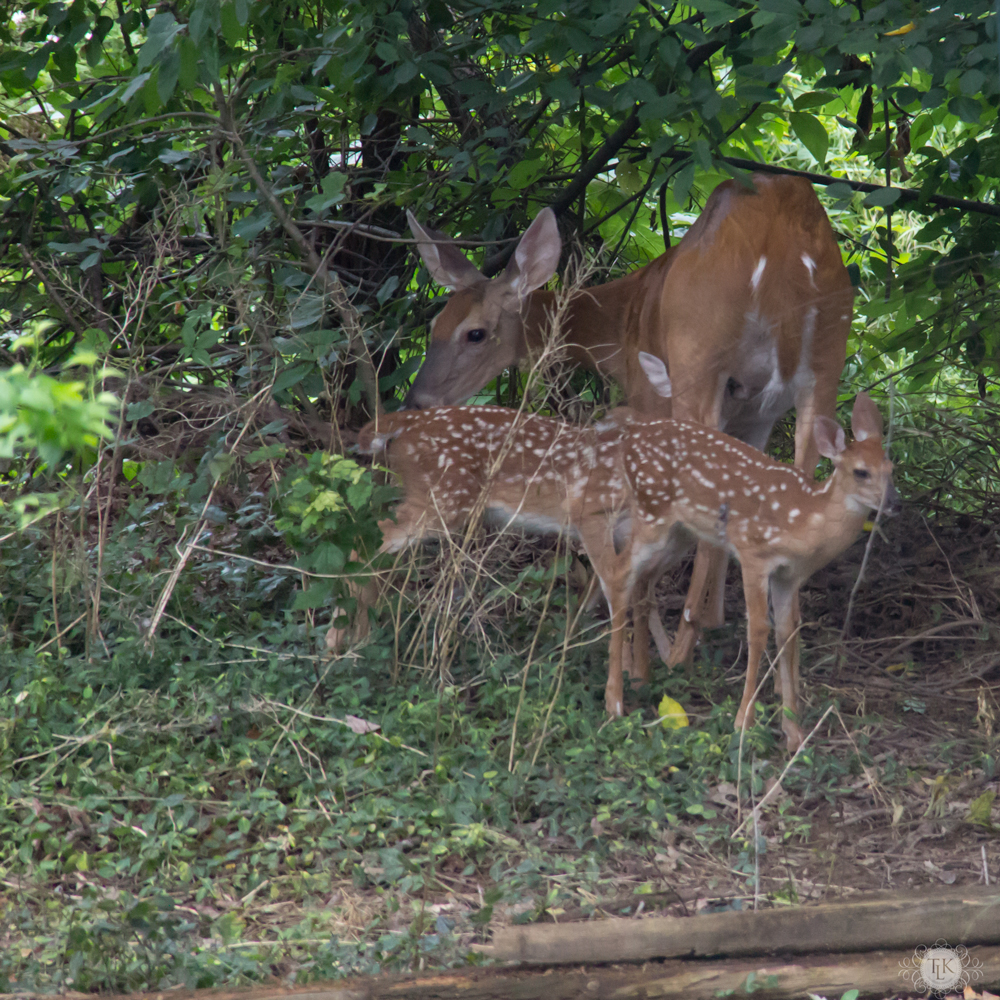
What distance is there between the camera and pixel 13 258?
6.11 meters

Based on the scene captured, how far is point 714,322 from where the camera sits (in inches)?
194

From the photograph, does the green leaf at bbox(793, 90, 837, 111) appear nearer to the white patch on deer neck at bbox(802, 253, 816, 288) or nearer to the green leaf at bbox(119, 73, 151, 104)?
the white patch on deer neck at bbox(802, 253, 816, 288)

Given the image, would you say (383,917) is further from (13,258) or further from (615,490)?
(13,258)

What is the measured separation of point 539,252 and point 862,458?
198 centimetres

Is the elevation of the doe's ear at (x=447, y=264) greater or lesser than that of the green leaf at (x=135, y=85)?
lesser

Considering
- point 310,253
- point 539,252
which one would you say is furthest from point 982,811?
point 310,253

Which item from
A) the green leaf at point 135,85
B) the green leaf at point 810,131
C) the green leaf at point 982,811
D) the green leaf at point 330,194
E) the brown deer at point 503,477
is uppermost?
the green leaf at point 135,85

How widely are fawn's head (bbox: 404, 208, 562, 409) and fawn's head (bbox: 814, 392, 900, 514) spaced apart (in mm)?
1754

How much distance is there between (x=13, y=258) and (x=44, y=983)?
4.27m

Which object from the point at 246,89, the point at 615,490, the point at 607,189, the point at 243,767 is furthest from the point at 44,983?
the point at 607,189

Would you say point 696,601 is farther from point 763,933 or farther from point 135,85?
point 135,85

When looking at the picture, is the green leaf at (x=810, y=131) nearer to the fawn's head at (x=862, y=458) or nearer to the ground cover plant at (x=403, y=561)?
the ground cover plant at (x=403, y=561)

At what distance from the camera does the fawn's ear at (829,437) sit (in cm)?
410

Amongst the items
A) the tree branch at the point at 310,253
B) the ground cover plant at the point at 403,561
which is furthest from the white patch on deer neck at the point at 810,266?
the tree branch at the point at 310,253
